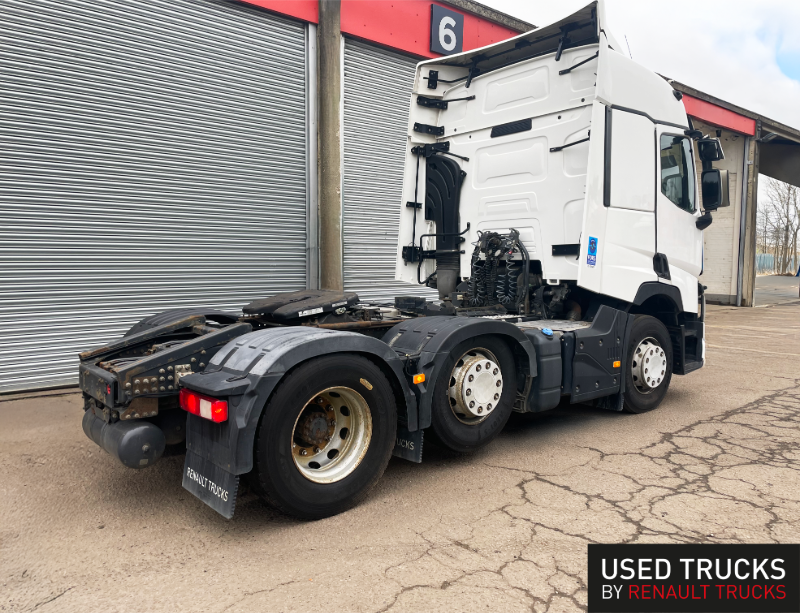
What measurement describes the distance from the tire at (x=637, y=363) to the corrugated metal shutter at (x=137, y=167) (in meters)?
5.10

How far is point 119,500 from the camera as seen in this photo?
3.87 metres

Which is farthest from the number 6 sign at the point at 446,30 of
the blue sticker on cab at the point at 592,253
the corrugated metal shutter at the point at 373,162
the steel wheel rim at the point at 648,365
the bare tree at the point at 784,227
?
the bare tree at the point at 784,227

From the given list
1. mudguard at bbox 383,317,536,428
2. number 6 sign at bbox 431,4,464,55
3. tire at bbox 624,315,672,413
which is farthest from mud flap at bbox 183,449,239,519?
number 6 sign at bbox 431,4,464,55

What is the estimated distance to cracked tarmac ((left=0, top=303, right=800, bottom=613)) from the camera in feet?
9.09

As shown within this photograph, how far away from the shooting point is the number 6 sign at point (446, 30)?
32.8ft

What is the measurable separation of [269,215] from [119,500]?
549 cm

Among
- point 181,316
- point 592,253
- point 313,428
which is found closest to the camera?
point 313,428

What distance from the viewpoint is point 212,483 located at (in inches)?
129

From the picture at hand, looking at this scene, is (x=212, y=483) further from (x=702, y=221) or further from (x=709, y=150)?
(x=709, y=150)

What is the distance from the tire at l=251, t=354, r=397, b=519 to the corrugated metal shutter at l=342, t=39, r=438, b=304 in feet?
18.4

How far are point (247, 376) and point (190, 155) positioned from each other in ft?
18.4

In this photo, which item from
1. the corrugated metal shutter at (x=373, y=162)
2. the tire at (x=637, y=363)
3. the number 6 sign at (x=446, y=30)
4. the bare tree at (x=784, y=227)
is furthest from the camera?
the bare tree at (x=784, y=227)

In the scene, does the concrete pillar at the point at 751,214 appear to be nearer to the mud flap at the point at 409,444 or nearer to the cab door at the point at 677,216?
the cab door at the point at 677,216

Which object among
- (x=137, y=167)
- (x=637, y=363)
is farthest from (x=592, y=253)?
(x=137, y=167)
